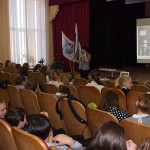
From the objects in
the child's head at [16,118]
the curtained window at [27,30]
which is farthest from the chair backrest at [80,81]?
the curtained window at [27,30]

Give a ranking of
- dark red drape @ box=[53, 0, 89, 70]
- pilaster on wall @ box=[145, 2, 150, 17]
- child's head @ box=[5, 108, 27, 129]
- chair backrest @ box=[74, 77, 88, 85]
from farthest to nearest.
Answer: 1. pilaster on wall @ box=[145, 2, 150, 17]
2. dark red drape @ box=[53, 0, 89, 70]
3. chair backrest @ box=[74, 77, 88, 85]
4. child's head @ box=[5, 108, 27, 129]

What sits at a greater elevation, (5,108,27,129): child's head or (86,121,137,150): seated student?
(86,121,137,150): seated student

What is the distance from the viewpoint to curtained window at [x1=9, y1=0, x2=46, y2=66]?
32.3ft

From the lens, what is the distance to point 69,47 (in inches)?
370

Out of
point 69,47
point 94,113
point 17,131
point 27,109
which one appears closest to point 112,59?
point 69,47

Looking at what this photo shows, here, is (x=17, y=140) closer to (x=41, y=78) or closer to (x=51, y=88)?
(x=51, y=88)

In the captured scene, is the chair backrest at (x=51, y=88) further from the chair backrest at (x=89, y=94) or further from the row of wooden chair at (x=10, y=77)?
the row of wooden chair at (x=10, y=77)

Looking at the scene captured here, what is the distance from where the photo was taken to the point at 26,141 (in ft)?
5.75

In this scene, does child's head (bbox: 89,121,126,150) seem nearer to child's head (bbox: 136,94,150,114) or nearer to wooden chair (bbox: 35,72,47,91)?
child's head (bbox: 136,94,150,114)

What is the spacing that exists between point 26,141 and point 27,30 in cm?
882

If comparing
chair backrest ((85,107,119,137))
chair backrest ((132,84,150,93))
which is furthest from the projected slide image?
chair backrest ((85,107,119,137))

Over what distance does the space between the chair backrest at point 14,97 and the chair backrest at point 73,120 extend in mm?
1136

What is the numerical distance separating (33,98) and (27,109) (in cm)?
37

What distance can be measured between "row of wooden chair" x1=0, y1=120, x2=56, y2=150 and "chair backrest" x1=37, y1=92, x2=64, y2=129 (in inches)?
43.9
